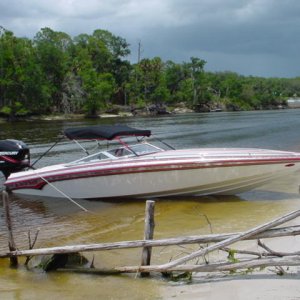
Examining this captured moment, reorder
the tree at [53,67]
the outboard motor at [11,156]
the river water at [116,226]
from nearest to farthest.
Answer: the river water at [116,226], the outboard motor at [11,156], the tree at [53,67]

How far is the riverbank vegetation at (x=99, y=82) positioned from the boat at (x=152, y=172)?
191 feet

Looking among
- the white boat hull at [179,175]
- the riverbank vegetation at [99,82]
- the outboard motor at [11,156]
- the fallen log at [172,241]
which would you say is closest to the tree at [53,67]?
the riverbank vegetation at [99,82]

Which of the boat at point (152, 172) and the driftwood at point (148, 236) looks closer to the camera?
the driftwood at point (148, 236)

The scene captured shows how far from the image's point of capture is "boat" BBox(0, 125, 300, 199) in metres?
11.9

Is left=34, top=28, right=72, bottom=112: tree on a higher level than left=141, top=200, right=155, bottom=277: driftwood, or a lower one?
higher

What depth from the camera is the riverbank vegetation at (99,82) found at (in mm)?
73500

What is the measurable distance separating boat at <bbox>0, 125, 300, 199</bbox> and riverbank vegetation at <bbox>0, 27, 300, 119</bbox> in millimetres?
58201

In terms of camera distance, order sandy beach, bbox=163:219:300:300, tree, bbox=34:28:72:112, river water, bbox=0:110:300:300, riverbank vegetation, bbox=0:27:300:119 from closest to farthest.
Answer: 1. sandy beach, bbox=163:219:300:300
2. river water, bbox=0:110:300:300
3. riverbank vegetation, bbox=0:27:300:119
4. tree, bbox=34:28:72:112

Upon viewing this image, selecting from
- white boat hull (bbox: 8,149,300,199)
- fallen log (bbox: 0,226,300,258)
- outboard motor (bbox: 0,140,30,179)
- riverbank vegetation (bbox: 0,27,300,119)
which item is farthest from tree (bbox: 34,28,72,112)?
fallen log (bbox: 0,226,300,258)

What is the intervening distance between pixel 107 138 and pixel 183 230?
408 cm

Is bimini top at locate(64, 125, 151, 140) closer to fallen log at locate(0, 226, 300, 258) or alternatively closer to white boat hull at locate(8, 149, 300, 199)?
white boat hull at locate(8, 149, 300, 199)

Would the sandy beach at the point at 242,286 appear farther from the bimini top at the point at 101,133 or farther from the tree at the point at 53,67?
the tree at the point at 53,67

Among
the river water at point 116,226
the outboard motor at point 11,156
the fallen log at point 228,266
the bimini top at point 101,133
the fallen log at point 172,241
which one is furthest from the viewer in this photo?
the outboard motor at point 11,156

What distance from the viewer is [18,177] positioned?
14141 millimetres
